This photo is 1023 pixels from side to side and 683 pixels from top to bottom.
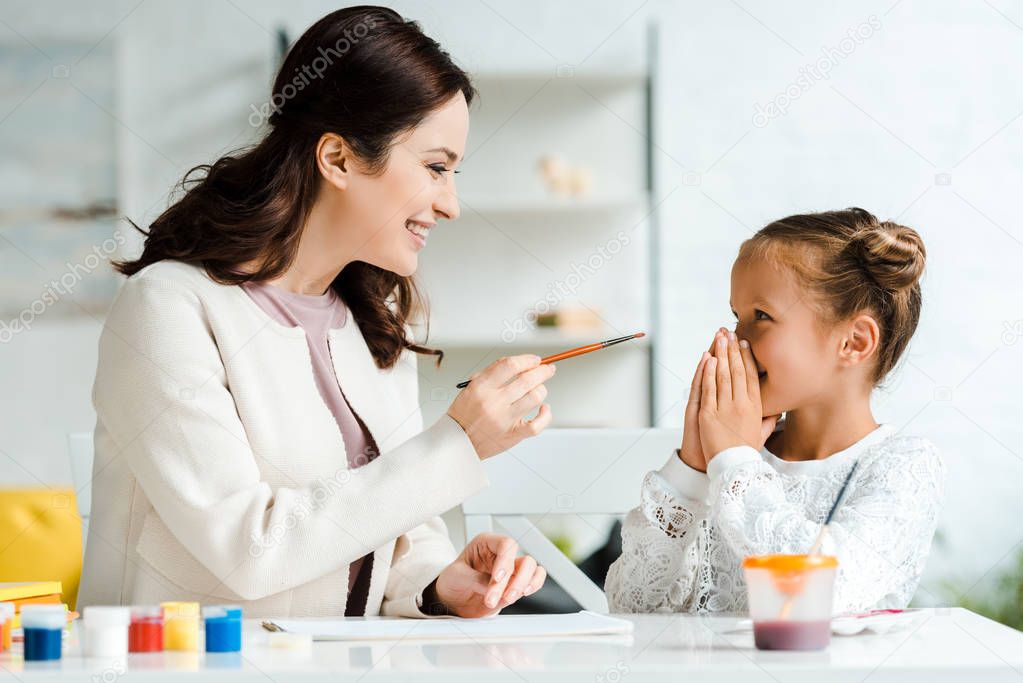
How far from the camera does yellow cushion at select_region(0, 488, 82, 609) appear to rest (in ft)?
6.02

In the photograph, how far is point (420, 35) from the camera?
1477mm

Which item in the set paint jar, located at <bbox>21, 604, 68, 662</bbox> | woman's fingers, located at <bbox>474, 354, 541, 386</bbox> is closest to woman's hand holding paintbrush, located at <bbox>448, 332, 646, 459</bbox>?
woman's fingers, located at <bbox>474, 354, 541, 386</bbox>

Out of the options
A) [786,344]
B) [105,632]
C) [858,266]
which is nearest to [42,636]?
[105,632]

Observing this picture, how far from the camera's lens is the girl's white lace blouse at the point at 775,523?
1161mm

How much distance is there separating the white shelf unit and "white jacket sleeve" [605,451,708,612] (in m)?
1.65

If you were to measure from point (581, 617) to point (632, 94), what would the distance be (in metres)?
2.27

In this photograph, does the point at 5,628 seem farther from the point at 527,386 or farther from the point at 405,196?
the point at 405,196

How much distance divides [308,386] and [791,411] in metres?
0.65

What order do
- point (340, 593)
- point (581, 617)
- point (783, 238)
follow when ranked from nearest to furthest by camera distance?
point (581, 617), point (340, 593), point (783, 238)

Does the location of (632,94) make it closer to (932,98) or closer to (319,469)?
(932,98)

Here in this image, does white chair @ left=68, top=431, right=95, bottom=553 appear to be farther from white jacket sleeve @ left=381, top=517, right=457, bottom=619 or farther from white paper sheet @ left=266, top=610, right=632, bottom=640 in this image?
white paper sheet @ left=266, top=610, right=632, bottom=640

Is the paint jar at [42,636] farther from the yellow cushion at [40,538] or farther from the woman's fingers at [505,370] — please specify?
the yellow cushion at [40,538]

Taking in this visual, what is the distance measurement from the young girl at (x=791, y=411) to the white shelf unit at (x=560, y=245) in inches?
62.1

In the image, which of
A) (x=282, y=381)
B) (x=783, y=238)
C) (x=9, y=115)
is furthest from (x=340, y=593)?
(x=9, y=115)
